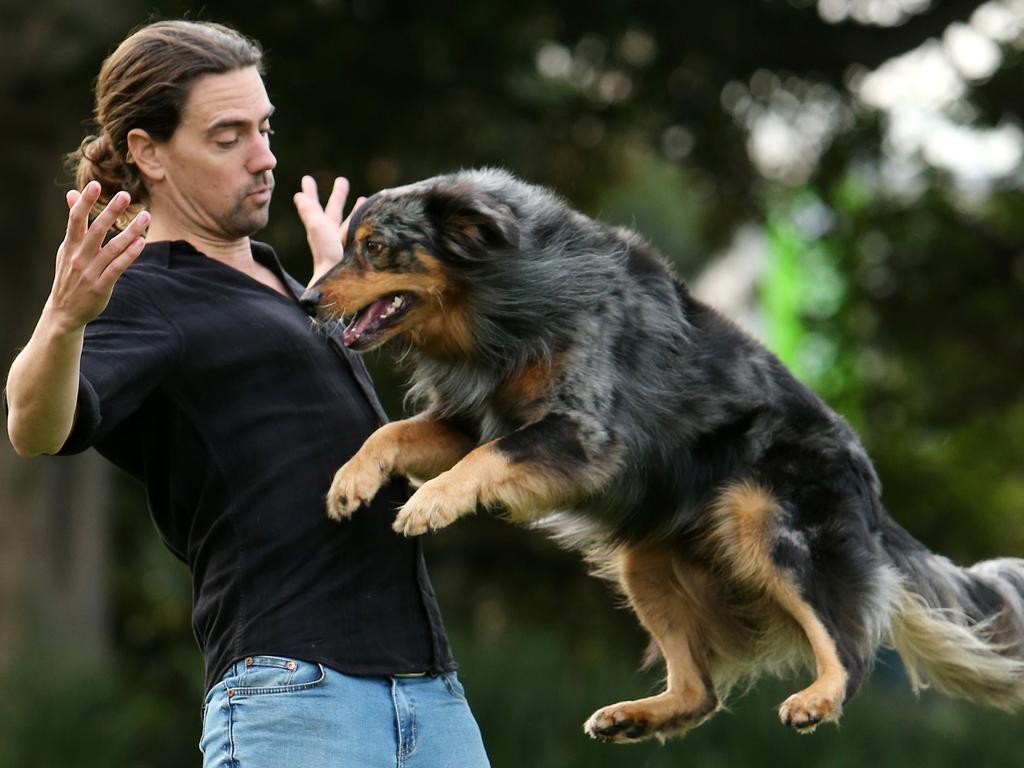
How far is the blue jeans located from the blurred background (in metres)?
5.33

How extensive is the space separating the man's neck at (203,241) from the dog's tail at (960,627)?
7.16ft

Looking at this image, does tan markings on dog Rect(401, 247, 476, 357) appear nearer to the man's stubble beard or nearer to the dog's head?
the dog's head

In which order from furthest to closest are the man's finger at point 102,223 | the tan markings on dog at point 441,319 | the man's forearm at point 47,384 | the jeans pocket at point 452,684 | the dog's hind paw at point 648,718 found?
the dog's hind paw at point 648,718 < the tan markings on dog at point 441,319 < the jeans pocket at point 452,684 < the man's forearm at point 47,384 < the man's finger at point 102,223

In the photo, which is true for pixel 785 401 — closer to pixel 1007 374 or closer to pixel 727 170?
pixel 727 170

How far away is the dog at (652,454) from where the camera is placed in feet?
13.3

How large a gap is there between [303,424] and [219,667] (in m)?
0.60

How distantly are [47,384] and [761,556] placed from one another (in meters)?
2.12

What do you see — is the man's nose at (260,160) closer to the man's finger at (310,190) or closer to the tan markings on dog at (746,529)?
the man's finger at (310,190)

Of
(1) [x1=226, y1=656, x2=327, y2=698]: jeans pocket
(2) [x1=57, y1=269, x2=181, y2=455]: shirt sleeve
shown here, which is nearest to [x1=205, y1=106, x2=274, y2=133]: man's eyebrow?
(2) [x1=57, y1=269, x2=181, y2=455]: shirt sleeve

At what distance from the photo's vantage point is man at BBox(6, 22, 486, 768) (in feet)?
11.1

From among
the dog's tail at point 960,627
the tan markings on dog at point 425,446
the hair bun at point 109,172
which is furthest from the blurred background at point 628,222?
the hair bun at point 109,172

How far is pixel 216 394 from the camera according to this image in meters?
3.58

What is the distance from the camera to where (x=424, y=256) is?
413 cm

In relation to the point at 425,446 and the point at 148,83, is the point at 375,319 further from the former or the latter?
the point at 148,83
